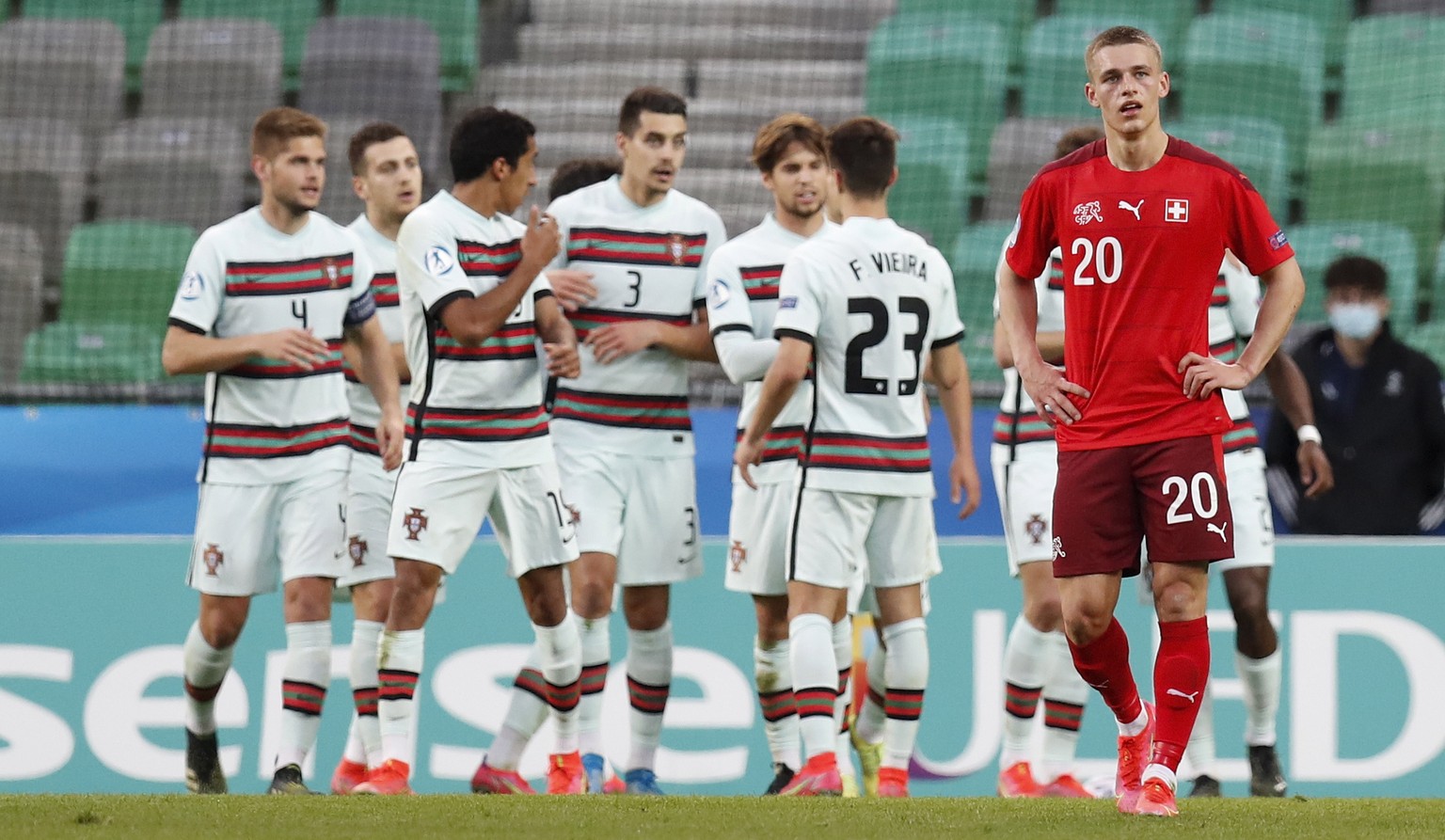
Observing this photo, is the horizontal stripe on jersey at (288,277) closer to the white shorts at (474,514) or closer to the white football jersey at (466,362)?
the white football jersey at (466,362)

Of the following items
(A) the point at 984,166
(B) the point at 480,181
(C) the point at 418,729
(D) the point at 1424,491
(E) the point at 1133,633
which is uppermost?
(A) the point at 984,166

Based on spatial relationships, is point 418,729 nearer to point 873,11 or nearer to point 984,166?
point 984,166

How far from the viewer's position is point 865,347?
20.4 feet

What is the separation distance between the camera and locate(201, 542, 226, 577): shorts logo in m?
6.54

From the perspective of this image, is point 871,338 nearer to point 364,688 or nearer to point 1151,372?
point 1151,372

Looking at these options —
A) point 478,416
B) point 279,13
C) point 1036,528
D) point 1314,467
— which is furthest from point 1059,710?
point 279,13

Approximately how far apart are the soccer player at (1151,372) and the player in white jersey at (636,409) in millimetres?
2137

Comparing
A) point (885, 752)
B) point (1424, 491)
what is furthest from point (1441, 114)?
point (885, 752)

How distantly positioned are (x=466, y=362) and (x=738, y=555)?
4.13ft

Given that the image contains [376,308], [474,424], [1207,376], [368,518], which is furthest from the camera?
[376,308]

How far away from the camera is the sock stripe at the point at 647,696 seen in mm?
6871

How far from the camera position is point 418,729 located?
26.0ft

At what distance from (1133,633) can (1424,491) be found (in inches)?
59.5

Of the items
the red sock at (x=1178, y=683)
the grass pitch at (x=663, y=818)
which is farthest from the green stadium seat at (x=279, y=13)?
the red sock at (x=1178, y=683)
